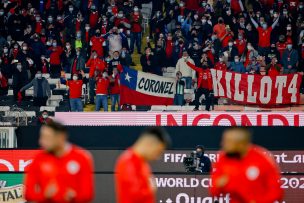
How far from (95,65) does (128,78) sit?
1.45 metres

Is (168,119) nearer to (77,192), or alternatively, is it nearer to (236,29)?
(236,29)

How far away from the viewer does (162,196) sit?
2044 centimetres

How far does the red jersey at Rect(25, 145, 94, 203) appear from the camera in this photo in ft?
32.4

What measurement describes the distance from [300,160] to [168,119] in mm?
6078

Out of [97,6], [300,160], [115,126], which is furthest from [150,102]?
[300,160]

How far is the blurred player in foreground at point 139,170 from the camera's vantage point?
9.32 metres

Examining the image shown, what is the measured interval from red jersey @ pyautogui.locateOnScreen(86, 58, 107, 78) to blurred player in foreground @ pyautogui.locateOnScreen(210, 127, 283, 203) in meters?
20.7

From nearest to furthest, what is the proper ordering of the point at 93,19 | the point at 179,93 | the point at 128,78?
1. the point at 179,93
2. the point at 128,78
3. the point at 93,19

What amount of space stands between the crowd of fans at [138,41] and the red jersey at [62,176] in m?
19.5

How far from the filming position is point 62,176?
993 cm

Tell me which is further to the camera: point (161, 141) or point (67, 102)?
point (67, 102)

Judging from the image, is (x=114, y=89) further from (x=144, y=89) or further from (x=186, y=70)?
(x=186, y=70)

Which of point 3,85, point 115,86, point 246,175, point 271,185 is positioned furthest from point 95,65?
point 271,185

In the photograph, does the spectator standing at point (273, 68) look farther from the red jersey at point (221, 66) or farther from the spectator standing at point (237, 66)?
the red jersey at point (221, 66)
